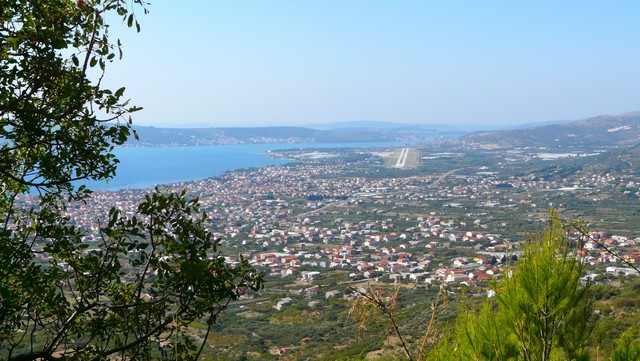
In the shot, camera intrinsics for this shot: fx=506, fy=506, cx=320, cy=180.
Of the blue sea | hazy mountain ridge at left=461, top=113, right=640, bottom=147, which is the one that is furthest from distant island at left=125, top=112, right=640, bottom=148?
the blue sea

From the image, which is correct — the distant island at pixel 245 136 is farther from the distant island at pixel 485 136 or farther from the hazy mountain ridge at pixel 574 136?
the hazy mountain ridge at pixel 574 136

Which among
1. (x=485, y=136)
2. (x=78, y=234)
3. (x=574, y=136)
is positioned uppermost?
(x=78, y=234)

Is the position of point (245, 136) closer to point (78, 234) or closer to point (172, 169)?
point (172, 169)

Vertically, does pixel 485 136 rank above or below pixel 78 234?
below

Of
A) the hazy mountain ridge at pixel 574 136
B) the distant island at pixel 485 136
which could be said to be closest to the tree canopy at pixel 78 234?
the distant island at pixel 485 136

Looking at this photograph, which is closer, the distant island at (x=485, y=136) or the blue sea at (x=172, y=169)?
the blue sea at (x=172, y=169)

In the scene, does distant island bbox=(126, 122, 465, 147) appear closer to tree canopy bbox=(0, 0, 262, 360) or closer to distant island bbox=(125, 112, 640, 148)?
distant island bbox=(125, 112, 640, 148)

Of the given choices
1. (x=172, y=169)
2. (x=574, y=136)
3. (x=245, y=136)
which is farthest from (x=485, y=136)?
(x=172, y=169)

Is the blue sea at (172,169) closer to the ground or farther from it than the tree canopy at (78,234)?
closer to the ground
